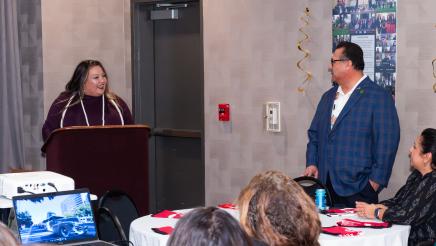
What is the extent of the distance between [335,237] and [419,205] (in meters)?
0.64

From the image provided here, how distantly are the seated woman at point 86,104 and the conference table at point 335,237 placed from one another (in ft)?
5.67

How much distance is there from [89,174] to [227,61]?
1.78m

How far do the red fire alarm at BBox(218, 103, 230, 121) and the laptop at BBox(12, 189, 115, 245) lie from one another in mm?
2706

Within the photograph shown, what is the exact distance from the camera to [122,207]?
15.8 ft

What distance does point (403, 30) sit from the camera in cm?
504

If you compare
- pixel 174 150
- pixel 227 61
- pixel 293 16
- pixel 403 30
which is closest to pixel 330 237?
pixel 403 30

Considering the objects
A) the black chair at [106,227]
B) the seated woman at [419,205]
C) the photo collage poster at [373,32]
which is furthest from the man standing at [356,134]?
the black chair at [106,227]

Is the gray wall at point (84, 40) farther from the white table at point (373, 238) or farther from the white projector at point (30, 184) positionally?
the white table at point (373, 238)

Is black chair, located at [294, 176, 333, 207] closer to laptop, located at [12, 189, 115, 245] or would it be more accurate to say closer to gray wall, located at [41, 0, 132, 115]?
laptop, located at [12, 189, 115, 245]

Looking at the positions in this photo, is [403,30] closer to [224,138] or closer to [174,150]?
[224,138]

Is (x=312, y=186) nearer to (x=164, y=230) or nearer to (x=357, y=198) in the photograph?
(x=357, y=198)

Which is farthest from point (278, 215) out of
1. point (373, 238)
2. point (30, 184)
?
point (30, 184)

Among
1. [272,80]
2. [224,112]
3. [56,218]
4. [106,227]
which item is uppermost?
[272,80]

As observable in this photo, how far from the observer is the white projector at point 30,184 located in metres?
3.90
